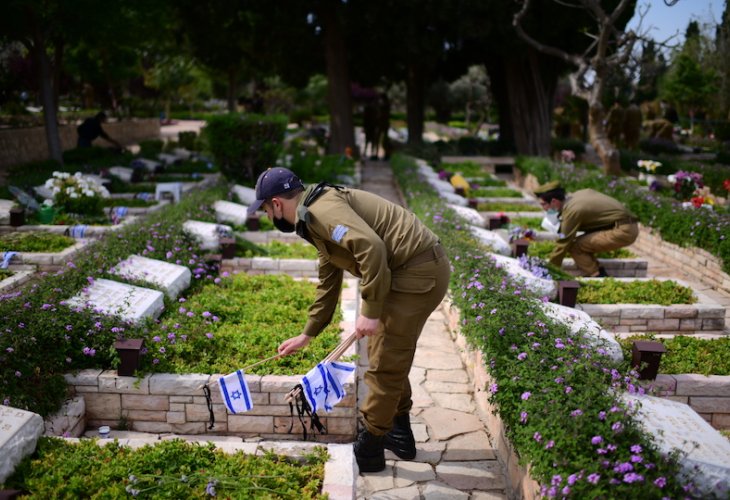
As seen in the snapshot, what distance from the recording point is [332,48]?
57.8 feet

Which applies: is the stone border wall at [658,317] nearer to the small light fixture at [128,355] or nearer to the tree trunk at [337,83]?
the small light fixture at [128,355]

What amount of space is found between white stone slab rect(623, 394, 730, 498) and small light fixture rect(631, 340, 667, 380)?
0.56 m

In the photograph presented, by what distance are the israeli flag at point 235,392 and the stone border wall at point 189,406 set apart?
0.46 metres

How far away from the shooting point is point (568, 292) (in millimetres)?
6168

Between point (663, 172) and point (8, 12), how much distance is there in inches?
580

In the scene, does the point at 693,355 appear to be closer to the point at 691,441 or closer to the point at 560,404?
the point at 691,441

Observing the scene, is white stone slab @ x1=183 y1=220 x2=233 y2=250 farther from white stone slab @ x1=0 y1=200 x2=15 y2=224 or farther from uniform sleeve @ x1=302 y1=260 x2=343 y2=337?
uniform sleeve @ x1=302 y1=260 x2=343 y2=337

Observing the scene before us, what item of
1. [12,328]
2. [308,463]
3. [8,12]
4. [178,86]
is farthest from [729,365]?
[178,86]

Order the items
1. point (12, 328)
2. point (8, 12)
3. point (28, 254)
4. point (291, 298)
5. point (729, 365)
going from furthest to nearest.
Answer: point (8, 12) → point (28, 254) → point (291, 298) → point (729, 365) → point (12, 328)

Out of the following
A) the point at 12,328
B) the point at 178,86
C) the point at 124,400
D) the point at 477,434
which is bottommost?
the point at 477,434

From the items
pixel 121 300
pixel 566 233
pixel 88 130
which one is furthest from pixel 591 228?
pixel 88 130

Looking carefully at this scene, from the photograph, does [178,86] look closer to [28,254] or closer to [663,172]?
[663,172]

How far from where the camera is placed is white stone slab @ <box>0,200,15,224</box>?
9.16 meters

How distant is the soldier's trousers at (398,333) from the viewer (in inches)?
149
